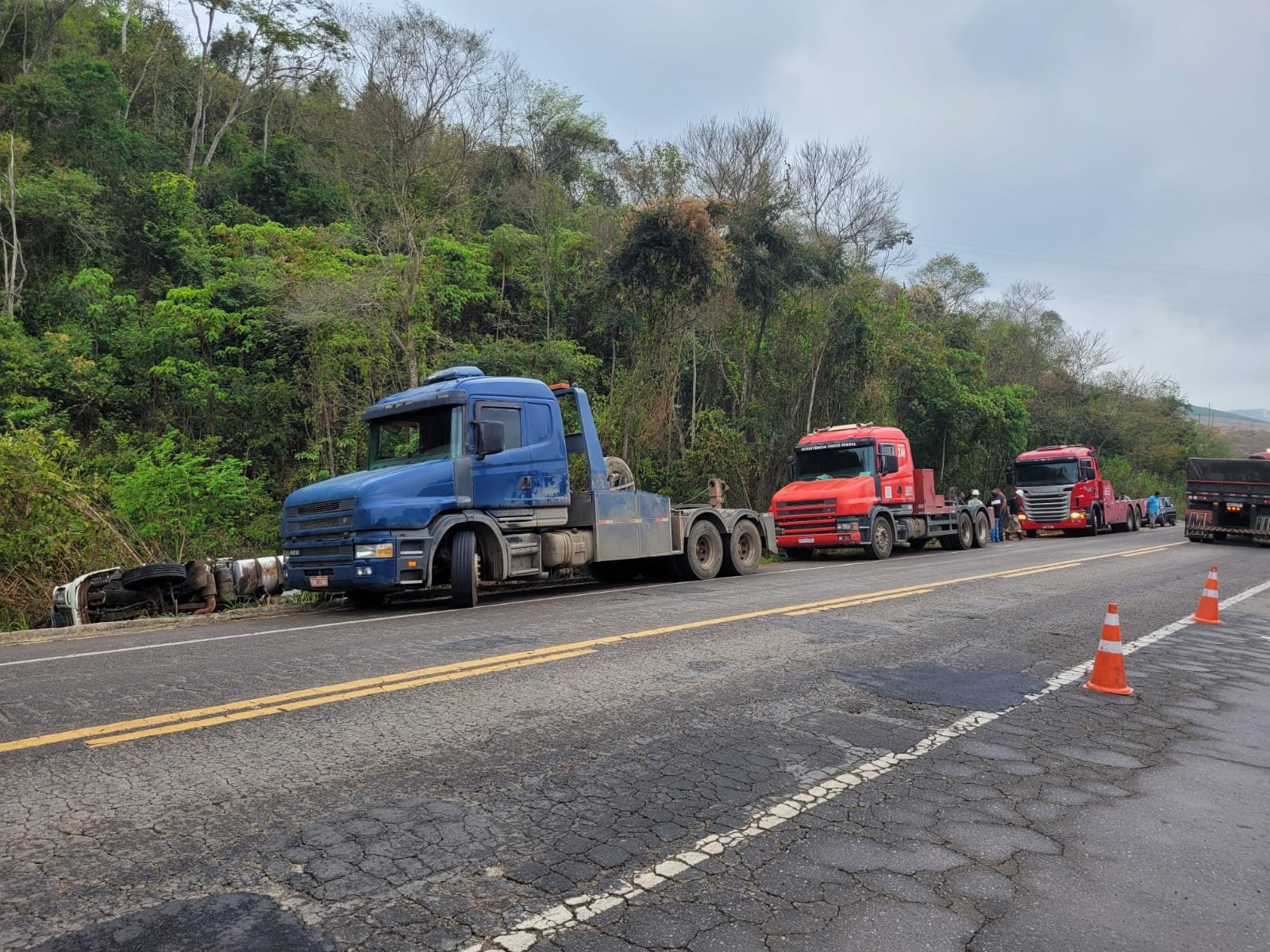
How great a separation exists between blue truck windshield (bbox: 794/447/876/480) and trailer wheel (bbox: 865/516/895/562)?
1.16 meters

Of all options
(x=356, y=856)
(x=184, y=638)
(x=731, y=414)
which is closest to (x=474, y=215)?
(x=731, y=414)

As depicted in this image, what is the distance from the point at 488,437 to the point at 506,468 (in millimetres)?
528

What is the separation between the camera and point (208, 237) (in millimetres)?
25531

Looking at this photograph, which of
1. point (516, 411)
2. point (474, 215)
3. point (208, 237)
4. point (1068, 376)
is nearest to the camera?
point (516, 411)

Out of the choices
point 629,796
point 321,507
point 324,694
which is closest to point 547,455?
point 321,507

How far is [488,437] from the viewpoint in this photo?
35.9 ft

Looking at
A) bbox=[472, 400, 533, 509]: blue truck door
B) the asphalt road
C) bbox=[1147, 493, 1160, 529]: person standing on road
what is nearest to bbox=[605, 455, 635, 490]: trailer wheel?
bbox=[472, 400, 533, 509]: blue truck door

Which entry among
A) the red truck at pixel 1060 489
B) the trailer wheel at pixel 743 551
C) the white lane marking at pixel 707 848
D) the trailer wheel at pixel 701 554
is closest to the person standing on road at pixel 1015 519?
the red truck at pixel 1060 489

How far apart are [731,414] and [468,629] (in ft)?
70.8

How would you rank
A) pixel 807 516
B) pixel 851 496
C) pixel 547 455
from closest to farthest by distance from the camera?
pixel 547 455 → pixel 851 496 → pixel 807 516

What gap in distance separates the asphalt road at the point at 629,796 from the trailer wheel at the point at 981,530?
655 inches

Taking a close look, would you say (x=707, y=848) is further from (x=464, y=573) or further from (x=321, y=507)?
(x=321, y=507)

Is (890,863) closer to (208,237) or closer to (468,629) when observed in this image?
(468,629)

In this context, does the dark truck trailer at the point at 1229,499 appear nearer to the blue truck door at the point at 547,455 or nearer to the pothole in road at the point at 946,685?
the blue truck door at the point at 547,455
